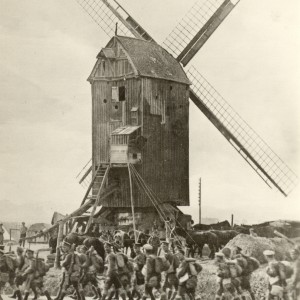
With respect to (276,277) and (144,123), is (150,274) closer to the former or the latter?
(276,277)

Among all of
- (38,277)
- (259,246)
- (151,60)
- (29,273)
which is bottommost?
(38,277)

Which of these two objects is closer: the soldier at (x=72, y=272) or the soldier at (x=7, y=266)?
the soldier at (x=72, y=272)

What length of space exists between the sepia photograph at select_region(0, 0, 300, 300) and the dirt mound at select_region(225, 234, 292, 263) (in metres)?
0.05

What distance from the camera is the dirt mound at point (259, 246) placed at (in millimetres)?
20766

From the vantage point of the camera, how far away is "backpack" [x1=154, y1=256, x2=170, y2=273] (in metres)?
17.0

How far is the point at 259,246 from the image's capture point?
69.2ft

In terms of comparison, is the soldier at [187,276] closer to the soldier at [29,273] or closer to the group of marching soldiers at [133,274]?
the group of marching soldiers at [133,274]

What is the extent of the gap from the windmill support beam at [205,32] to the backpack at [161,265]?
11420mm

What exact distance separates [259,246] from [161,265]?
5.21 metres

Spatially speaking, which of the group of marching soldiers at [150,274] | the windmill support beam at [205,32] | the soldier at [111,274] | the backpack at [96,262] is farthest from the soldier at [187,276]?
the windmill support beam at [205,32]

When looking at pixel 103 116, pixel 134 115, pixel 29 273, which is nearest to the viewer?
pixel 29 273

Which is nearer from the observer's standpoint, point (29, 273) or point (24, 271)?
point (29, 273)

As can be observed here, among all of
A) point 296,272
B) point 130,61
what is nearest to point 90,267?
point 296,272

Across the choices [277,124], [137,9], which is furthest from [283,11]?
[137,9]
